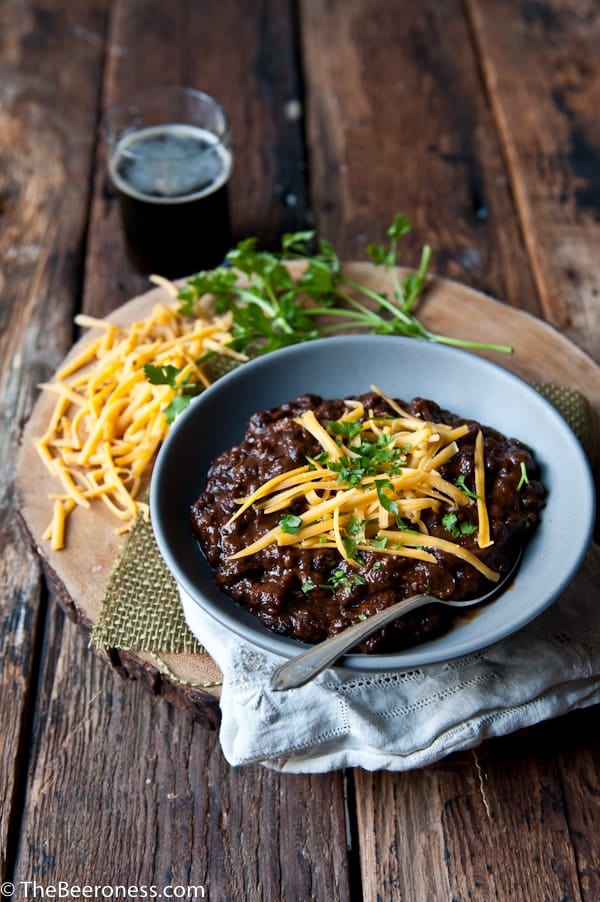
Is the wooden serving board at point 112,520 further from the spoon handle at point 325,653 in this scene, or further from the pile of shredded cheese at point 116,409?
the spoon handle at point 325,653

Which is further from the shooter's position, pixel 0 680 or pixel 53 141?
pixel 53 141

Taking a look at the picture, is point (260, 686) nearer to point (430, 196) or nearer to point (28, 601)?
point (28, 601)

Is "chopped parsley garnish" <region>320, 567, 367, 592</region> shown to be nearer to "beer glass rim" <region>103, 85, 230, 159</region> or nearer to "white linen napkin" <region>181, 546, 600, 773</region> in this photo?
"white linen napkin" <region>181, 546, 600, 773</region>

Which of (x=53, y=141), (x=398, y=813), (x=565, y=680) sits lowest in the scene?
(x=398, y=813)

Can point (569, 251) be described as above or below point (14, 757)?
above

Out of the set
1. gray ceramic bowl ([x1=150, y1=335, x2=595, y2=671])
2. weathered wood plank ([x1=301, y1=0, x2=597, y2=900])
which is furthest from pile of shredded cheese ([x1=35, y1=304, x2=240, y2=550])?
weathered wood plank ([x1=301, y1=0, x2=597, y2=900])

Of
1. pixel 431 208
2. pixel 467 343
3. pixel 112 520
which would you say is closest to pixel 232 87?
pixel 431 208

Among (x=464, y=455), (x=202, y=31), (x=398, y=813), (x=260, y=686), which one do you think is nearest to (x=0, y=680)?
(x=260, y=686)

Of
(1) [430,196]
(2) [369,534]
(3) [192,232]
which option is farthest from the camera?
(1) [430,196]
